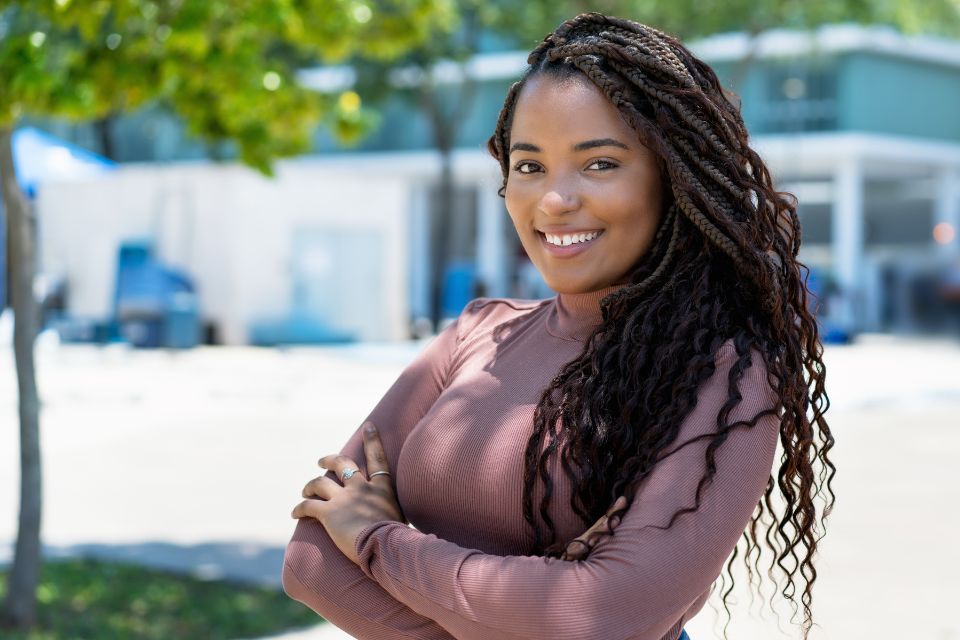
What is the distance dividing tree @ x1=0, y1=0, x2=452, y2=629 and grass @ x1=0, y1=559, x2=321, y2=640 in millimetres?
275

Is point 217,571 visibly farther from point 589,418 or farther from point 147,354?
point 147,354

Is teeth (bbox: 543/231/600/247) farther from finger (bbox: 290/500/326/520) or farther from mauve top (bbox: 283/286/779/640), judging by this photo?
finger (bbox: 290/500/326/520)

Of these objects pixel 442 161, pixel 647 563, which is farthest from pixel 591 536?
pixel 442 161

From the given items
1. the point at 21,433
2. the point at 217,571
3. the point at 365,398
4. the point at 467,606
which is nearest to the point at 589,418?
the point at 467,606

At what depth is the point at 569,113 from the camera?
194 centimetres

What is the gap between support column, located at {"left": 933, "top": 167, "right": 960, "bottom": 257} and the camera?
3397cm

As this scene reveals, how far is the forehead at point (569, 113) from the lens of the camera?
6.27 feet

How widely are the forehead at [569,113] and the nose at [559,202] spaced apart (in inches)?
3.4

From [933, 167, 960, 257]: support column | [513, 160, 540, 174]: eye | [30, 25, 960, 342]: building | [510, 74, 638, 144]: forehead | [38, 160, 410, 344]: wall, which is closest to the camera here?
[510, 74, 638, 144]: forehead

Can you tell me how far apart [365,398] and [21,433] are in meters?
9.65

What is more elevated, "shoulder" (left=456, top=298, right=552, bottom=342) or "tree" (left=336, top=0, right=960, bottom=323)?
"tree" (left=336, top=0, right=960, bottom=323)

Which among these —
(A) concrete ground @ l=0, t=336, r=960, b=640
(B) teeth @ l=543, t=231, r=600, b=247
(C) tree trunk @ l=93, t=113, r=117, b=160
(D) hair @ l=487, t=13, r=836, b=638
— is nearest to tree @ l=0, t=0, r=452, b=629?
(A) concrete ground @ l=0, t=336, r=960, b=640

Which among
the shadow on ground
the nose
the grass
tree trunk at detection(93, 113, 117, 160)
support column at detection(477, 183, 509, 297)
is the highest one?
tree trunk at detection(93, 113, 117, 160)

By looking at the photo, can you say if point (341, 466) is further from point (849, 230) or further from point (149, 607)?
point (849, 230)
